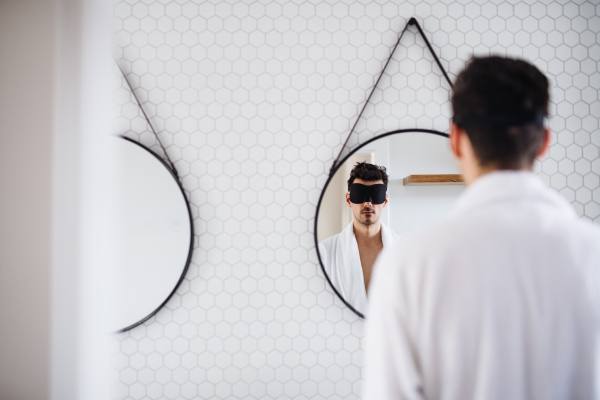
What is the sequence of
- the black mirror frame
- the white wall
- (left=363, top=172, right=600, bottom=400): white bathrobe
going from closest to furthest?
1. the white wall
2. (left=363, top=172, right=600, bottom=400): white bathrobe
3. the black mirror frame

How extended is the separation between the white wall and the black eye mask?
3.23ft

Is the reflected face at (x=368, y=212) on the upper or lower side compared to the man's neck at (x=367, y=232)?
upper

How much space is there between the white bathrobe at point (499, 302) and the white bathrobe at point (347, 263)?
702mm

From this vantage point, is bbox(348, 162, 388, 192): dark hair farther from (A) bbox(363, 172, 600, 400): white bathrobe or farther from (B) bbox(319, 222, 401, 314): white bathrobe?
(A) bbox(363, 172, 600, 400): white bathrobe

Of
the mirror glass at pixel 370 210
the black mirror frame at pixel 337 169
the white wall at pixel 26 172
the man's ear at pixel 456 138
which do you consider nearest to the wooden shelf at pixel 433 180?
the mirror glass at pixel 370 210

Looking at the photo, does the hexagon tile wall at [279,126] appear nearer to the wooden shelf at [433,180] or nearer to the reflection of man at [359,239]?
the reflection of man at [359,239]

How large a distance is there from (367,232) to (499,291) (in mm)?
744

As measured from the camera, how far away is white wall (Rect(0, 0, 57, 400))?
32cm

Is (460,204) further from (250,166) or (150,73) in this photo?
(150,73)

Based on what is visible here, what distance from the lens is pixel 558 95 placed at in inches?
→ 49.9

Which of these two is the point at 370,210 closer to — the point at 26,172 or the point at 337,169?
the point at 337,169

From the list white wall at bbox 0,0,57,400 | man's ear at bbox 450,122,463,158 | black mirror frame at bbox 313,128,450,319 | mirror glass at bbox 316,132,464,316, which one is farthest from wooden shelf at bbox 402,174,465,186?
white wall at bbox 0,0,57,400

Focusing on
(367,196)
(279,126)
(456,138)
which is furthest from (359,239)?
(456,138)

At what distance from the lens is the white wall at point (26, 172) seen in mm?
315
